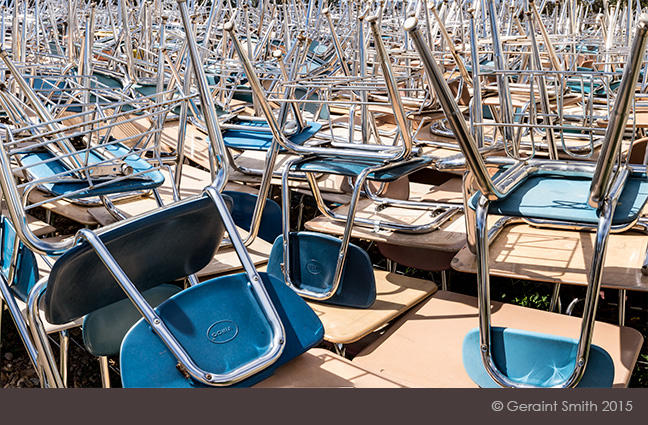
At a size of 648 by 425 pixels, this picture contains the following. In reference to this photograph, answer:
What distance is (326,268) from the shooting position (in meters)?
2.17

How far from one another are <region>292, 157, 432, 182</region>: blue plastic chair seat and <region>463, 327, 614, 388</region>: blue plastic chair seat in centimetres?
72

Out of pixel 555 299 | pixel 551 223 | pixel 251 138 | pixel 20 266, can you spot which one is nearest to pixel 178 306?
pixel 20 266

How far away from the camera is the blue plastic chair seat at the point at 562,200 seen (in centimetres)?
149

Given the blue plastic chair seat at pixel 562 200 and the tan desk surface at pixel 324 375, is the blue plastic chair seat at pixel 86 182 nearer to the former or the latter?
the tan desk surface at pixel 324 375

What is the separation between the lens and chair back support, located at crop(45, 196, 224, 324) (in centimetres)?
139

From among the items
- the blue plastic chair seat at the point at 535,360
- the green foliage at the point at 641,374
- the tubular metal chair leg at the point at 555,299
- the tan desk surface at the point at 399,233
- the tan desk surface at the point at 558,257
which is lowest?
the green foliage at the point at 641,374

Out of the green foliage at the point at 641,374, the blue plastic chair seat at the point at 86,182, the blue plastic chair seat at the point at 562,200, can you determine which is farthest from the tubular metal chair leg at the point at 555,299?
the blue plastic chair seat at the point at 86,182

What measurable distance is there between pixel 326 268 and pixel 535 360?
807mm

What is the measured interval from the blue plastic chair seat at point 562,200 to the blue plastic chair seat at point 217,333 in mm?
505

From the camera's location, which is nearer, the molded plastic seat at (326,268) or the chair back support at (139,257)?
the chair back support at (139,257)

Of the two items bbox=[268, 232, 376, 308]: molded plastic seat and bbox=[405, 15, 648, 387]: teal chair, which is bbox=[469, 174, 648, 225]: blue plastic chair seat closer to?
bbox=[405, 15, 648, 387]: teal chair

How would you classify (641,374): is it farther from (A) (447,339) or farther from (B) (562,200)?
(B) (562,200)

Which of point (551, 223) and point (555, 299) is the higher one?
point (551, 223)
